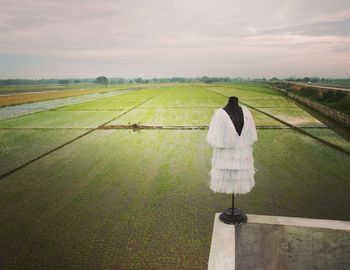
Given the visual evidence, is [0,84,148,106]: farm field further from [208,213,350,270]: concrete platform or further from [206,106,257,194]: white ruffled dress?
[208,213,350,270]: concrete platform

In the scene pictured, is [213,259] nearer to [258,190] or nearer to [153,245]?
[153,245]

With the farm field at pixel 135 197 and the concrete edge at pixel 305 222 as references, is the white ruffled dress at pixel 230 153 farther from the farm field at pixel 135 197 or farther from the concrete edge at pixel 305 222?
the farm field at pixel 135 197

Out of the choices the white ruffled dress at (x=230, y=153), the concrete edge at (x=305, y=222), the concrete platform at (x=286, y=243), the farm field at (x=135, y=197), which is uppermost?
the white ruffled dress at (x=230, y=153)

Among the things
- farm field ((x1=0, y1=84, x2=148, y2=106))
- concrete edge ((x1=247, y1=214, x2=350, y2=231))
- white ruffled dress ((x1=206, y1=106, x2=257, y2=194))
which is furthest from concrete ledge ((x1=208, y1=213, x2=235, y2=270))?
farm field ((x1=0, y1=84, x2=148, y2=106))

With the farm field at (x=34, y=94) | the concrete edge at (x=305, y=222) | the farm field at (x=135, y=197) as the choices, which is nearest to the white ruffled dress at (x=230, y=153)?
the concrete edge at (x=305, y=222)

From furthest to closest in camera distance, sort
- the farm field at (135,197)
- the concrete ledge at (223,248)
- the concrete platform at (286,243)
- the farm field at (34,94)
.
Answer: the farm field at (34,94) < the farm field at (135,197) < the concrete platform at (286,243) < the concrete ledge at (223,248)
